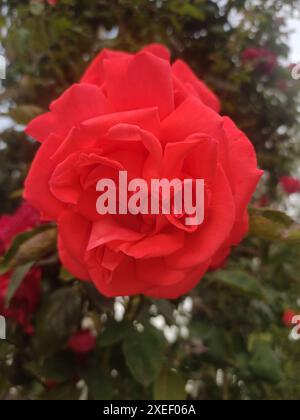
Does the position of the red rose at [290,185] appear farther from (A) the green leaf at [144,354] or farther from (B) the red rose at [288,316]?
(A) the green leaf at [144,354]

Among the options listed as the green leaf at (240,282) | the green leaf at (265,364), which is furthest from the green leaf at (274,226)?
the green leaf at (265,364)

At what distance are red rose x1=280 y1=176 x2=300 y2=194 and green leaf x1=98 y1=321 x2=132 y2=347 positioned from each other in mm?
402

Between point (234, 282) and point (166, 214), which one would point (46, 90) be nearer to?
point (234, 282)

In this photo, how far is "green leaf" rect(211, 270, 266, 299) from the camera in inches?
21.1

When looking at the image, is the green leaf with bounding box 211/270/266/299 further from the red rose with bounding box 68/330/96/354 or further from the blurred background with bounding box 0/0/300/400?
the red rose with bounding box 68/330/96/354

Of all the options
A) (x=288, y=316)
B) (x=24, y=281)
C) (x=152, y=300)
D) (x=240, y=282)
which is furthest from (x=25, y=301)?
(x=288, y=316)

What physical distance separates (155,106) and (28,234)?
0.19m

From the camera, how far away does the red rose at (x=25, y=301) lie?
0.49 meters

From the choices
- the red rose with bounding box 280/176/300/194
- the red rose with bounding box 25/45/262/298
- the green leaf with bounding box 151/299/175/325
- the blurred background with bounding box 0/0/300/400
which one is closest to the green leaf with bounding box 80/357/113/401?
the blurred background with bounding box 0/0/300/400

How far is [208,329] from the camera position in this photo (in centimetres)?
66

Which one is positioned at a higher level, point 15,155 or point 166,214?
point 166,214

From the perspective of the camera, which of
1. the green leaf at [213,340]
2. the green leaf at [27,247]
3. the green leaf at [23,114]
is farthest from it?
the green leaf at [213,340]

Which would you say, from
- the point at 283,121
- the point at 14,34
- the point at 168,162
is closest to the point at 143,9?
the point at 14,34

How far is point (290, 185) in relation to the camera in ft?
2.58
